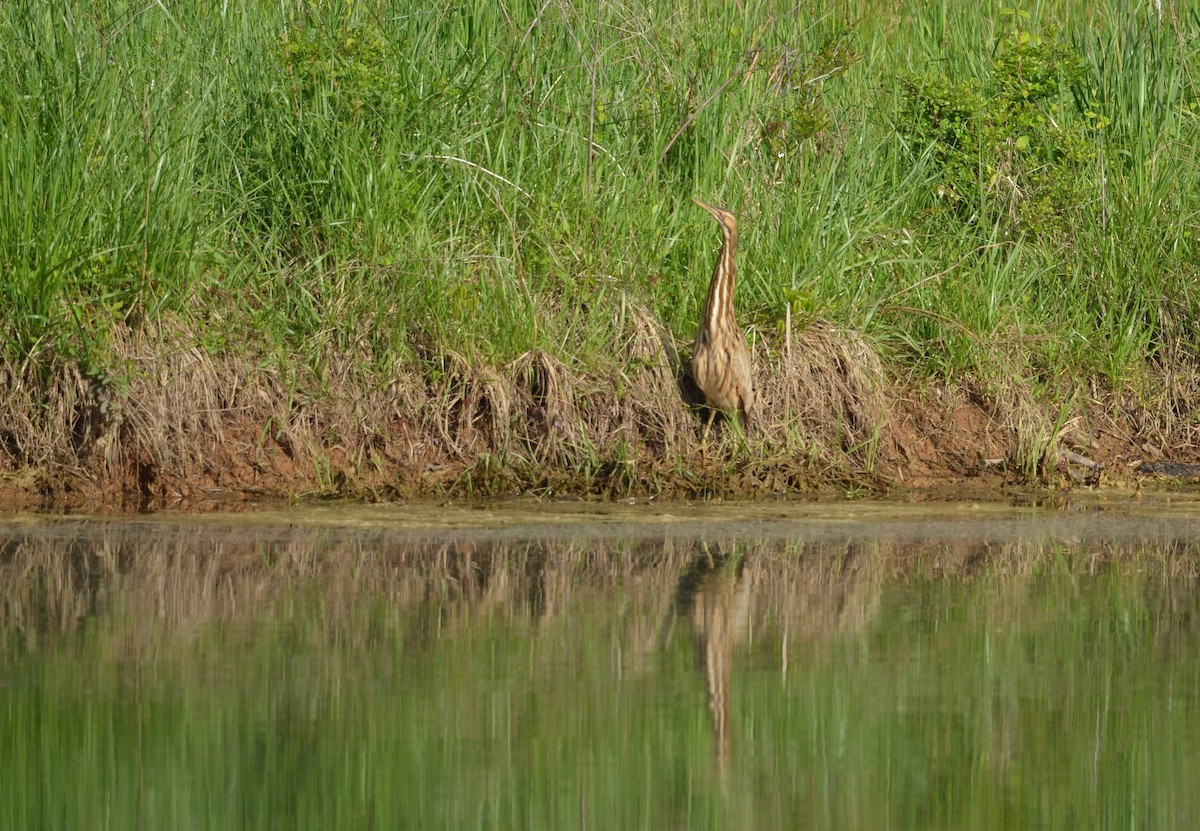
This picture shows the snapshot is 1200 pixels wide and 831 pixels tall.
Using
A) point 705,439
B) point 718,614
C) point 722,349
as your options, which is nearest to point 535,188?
point 722,349

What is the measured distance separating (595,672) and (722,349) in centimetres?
240

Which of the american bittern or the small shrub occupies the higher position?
the small shrub

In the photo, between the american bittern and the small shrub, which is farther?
the small shrub

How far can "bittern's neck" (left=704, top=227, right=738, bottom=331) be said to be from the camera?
654 cm

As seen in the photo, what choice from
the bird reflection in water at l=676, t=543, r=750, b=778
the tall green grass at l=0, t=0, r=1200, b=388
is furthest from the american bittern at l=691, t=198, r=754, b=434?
the bird reflection in water at l=676, t=543, r=750, b=778

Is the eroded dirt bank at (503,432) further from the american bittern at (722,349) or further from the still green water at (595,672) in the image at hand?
the still green water at (595,672)

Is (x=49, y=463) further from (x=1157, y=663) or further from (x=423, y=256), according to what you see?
(x=1157, y=663)

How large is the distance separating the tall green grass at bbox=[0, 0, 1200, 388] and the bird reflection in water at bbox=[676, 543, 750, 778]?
1.46 m

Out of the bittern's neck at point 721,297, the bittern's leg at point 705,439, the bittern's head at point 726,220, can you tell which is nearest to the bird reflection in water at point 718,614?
the bittern's leg at point 705,439

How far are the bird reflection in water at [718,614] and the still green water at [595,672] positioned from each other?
13mm

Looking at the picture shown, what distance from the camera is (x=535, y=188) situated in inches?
286

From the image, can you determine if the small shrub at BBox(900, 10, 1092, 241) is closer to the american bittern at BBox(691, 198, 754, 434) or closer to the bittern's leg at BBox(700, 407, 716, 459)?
the american bittern at BBox(691, 198, 754, 434)

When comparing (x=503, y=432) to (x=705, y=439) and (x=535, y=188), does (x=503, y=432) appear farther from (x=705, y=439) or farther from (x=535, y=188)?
(x=535, y=188)

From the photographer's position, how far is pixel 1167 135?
811cm
